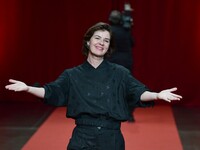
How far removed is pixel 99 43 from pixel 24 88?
1.60 feet

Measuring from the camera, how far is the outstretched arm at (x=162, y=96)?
7.82 feet

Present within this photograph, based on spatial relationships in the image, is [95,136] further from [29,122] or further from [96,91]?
[29,122]

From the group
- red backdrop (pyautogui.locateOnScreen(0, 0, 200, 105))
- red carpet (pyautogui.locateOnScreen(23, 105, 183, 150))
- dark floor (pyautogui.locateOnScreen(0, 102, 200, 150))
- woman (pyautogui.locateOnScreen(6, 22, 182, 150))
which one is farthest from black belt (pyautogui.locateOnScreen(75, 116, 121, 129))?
red backdrop (pyautogui.locateOnScreen(0, 0, 200, 105))

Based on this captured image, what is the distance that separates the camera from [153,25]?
7.55m

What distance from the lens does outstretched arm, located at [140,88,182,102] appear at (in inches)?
93.8

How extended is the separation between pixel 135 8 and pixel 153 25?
41 cm

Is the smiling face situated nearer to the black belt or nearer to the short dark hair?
the short dark hair

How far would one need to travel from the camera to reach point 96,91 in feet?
8.20

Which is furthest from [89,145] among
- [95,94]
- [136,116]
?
[136,116]

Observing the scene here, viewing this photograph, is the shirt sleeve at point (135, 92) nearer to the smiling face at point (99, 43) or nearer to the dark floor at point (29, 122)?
the smiling face at point (99, 43)

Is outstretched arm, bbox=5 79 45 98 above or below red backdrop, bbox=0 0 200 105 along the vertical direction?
above

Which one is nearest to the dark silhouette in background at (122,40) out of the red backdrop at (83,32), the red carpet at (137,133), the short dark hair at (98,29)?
the red carpet at (137,133)

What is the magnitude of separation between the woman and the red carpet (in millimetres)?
2181

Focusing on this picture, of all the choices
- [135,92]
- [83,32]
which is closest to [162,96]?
[135,92]
